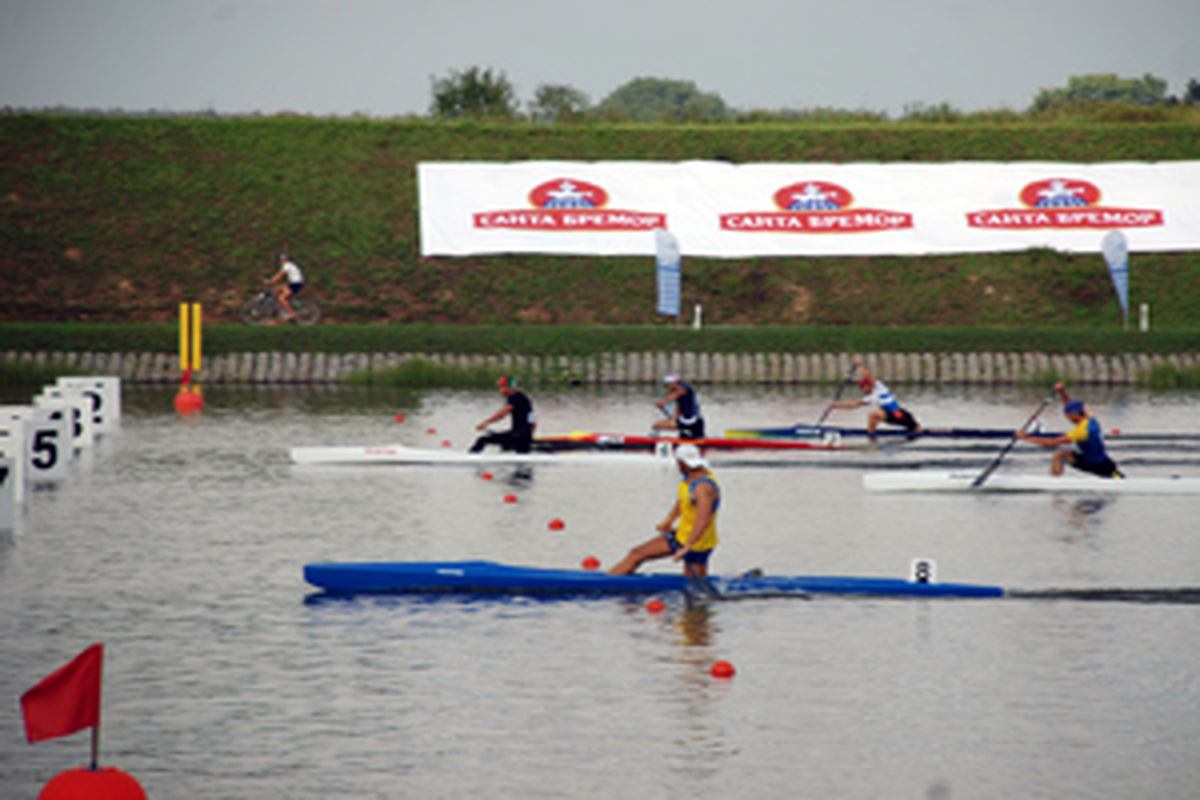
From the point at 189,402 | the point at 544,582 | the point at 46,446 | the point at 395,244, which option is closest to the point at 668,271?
the point at 395,244

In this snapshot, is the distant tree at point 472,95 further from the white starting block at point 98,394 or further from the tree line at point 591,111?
the white starting block at point 98,394

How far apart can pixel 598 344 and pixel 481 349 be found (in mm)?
3066

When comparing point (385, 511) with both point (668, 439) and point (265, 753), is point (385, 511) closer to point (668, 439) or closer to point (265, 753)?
point (668, 439)

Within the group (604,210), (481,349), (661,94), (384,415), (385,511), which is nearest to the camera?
(385,511)

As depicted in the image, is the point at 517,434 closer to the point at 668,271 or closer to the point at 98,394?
the point at 98,394

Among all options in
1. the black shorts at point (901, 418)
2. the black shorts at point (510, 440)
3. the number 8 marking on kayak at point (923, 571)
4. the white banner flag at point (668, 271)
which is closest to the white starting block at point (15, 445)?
the black shorts at point (510, 440)

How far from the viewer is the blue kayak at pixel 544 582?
601 inches

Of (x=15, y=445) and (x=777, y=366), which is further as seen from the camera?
(x=777, y=366)

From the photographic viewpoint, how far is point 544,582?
50.4ft

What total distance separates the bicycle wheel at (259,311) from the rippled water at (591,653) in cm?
2275

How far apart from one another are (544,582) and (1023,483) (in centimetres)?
1061

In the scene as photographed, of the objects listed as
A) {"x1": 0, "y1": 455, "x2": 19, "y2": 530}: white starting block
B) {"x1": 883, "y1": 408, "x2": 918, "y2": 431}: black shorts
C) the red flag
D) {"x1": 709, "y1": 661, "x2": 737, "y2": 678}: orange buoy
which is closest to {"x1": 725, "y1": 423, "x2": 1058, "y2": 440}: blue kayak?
{"x1": 883, "y1": 408, "x2": 918, "y2": 431}: black shorts

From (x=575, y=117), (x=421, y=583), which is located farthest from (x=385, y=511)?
(x=575, y=117)

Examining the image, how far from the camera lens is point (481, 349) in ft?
144
